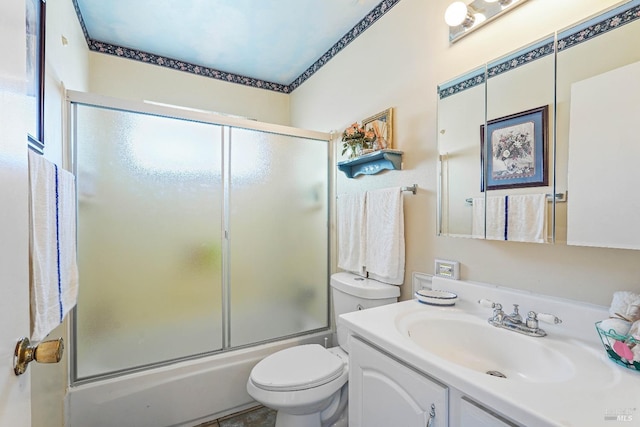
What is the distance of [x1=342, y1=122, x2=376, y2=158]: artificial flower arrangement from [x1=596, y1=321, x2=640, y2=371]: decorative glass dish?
127 cm

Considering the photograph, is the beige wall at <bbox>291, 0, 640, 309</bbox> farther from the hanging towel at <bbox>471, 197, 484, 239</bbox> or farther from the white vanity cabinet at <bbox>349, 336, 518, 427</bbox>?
the white vanity cabinet at <bbox>349, 336, 518, 427</bbox>

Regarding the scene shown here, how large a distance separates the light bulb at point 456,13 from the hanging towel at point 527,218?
30.2 inches

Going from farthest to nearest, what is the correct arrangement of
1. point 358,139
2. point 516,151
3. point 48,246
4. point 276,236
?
point 276,236 < point 358,139 < point 516,151 < point 48,246

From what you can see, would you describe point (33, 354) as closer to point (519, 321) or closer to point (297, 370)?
point (297, 370)

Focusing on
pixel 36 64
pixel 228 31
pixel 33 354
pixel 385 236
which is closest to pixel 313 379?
pixel 385 236

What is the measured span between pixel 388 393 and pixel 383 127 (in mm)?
1312

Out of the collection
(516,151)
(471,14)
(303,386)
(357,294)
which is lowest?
(303,386)

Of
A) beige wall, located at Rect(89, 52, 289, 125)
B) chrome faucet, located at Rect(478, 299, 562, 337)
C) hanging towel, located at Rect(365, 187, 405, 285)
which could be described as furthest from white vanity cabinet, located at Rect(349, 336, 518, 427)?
beige wall, located at Rect(89, 52, 289, 125)

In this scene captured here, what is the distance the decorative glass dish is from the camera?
69cm

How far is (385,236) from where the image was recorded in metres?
1.59

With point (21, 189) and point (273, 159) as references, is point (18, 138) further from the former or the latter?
point (273, 159)

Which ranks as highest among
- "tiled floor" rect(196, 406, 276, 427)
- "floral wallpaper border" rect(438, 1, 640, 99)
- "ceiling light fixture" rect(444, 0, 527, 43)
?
"ceiling light fixture" rect(444, 0, 527, 43)

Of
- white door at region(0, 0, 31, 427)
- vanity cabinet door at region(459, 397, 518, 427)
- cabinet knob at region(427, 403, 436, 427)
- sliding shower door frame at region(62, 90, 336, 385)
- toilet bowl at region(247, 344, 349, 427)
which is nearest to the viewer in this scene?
white door at region(0, 0, 31, 427)

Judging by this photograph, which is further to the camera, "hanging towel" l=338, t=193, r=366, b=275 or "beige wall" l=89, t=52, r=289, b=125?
"beige wall" l=89, t=52, r=289, b=125
